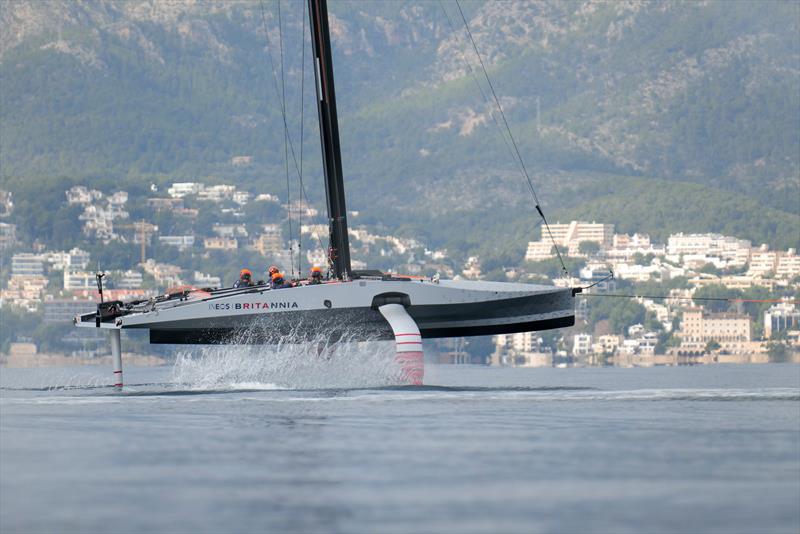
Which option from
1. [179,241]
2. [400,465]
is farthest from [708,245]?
[400,465]

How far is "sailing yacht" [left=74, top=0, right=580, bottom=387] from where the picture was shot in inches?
1391

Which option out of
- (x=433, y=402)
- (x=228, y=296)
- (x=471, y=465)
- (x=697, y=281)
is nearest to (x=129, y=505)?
(x=471, y=465)

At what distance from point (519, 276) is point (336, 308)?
5318 inches

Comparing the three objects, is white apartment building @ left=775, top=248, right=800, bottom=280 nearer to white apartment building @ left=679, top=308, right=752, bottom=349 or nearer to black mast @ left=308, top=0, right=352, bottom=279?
white apartment building @ left=679, top=308, right=752, bottom=349

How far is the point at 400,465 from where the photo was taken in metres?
20.7

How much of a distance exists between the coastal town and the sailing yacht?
3582 inches

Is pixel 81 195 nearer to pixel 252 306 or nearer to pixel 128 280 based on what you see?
pixel 128 280

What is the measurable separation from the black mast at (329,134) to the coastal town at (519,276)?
91050 mm

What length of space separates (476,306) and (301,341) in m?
3.54

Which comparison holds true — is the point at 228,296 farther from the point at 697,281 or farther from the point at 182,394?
the point at 697,281

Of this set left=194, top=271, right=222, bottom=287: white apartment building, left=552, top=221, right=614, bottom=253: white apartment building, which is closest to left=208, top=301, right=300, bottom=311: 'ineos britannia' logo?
left=194, top=271, right=222, bottom=287: white apartment building

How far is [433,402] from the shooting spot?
30719 mm

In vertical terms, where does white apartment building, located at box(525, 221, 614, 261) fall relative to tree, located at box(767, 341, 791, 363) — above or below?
above

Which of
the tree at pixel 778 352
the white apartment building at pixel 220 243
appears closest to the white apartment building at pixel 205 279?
the white apartment building at pixel 220 243
